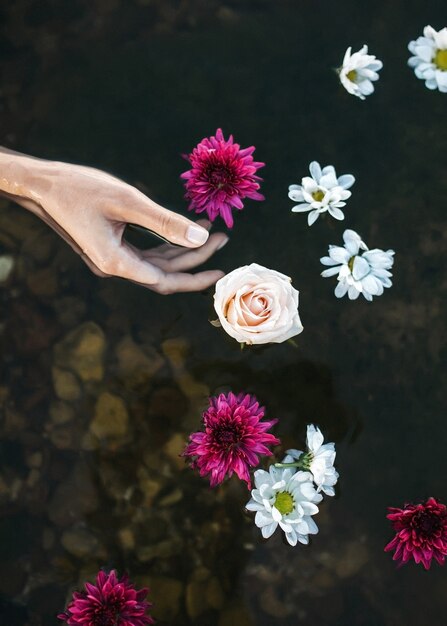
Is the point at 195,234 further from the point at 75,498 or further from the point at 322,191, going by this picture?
the point at 75,498

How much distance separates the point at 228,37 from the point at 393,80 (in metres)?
A: 0.52

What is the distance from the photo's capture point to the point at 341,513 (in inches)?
73.9

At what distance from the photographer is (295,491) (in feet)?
5.49

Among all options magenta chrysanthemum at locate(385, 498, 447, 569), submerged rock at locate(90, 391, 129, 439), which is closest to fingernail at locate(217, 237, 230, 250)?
submerged rock at locate(90, 391, 129, 439)

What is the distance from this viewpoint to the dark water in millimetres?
1871

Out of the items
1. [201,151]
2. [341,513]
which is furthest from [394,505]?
[201,151]

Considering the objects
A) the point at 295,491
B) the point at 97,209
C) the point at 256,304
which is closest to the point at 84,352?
the point at 97,209

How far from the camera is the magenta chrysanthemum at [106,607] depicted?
163 cm

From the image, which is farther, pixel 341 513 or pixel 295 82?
pixel 295 82

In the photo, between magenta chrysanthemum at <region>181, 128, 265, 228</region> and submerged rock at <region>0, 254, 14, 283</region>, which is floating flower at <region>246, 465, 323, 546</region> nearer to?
magenta chrysanthemum at <region>181, 128, 265, 228</region>

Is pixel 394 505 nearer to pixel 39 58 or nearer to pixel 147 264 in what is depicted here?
Result: pixel 147 264

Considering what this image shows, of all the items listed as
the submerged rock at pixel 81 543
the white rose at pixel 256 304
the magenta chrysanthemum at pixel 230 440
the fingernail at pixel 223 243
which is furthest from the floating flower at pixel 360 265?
the submerged rock at pixel 81 543

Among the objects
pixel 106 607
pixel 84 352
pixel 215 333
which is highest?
pixel 215 333

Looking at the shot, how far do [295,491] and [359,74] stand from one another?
3.86 feet
